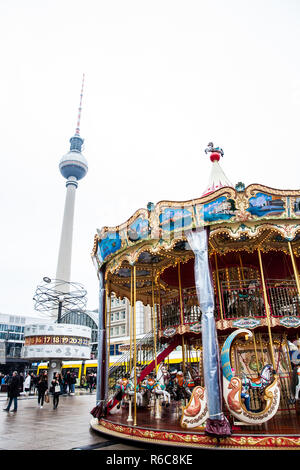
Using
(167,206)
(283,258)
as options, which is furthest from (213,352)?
(283,258)

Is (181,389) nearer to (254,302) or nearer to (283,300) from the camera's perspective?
(254,302)

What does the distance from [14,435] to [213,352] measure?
6008 millimetres

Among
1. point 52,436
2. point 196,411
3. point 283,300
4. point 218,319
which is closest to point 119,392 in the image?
point 52,436

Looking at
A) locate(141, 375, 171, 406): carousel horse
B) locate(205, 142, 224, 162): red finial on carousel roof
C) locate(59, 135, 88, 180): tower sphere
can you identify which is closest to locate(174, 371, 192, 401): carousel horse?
locate(141, 375, 171, 406): carousel horse

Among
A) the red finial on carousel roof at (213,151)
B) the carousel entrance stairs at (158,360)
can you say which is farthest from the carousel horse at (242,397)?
the red finial on carousel roof at (213,151)

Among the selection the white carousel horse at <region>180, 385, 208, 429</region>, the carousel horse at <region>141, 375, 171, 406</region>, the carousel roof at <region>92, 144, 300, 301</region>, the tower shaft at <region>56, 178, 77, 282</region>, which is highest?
the tower shaft at <region>56, 178, 77, 282</region>

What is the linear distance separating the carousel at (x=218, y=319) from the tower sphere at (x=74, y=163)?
81903 millimetres

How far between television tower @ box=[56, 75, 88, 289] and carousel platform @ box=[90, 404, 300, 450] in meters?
73.1

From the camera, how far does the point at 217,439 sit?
6.62m

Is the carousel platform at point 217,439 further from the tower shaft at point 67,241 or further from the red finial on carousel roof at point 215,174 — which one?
the tower shaft at point 67,241

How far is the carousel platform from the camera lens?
6383mm

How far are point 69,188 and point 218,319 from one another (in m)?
85.2

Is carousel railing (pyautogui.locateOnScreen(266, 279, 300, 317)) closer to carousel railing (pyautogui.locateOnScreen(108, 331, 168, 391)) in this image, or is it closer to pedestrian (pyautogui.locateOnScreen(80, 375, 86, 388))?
carousel railing (pyautogui.locateOnScreen(108, 331, 168, 391))

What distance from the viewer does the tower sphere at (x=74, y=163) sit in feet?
295
